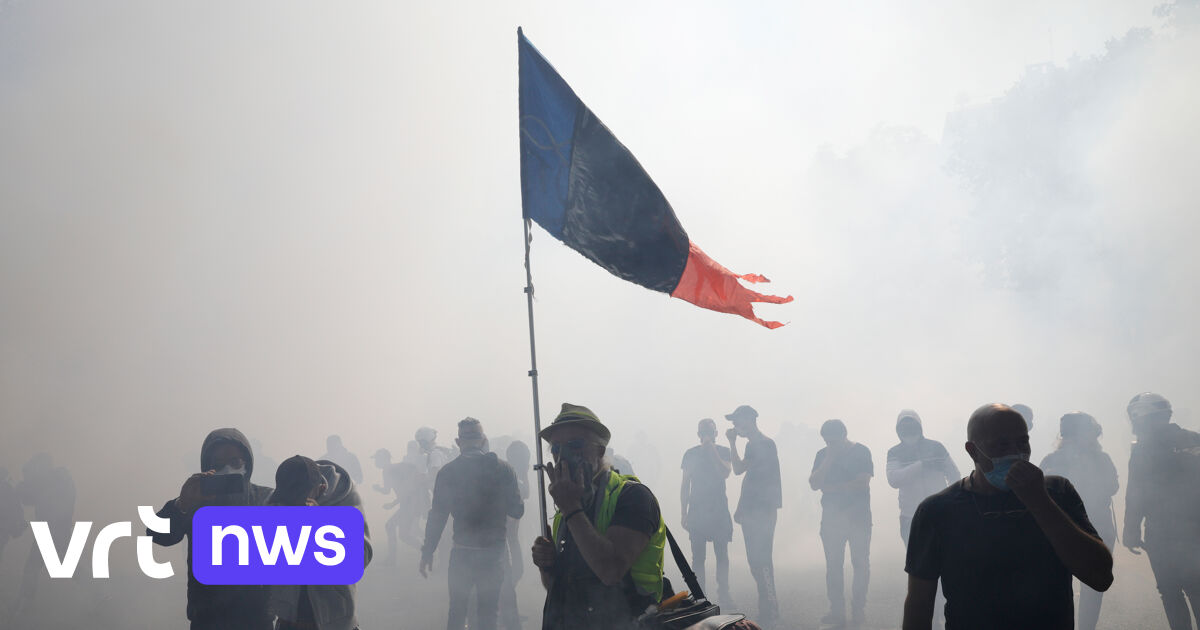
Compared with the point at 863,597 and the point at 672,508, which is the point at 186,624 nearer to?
Result: the point at 863,597

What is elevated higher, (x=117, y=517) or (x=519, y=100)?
(x=519, y=100)

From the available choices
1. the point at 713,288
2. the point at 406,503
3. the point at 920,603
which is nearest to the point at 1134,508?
the point at 713,288

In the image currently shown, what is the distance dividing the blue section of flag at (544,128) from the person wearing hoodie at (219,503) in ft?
7.15

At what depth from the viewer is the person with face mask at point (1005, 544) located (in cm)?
241

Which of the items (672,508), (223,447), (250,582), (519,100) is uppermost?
(519,100)

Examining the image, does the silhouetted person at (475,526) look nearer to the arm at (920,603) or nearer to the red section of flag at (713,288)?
the red section of flag at (713,288)

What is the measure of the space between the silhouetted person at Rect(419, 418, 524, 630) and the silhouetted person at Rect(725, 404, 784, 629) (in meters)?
3.26

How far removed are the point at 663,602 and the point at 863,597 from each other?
651 cm

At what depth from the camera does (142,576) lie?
1291 centimetres

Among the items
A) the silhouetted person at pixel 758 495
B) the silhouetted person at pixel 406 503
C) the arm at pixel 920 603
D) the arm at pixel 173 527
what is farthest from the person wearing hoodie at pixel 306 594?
the silhouetted person at pixel 406 503

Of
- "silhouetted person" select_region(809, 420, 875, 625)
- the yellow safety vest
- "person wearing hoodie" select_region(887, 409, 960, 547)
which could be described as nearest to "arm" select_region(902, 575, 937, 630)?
the yellow safety vest

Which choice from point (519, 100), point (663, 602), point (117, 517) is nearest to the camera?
point (663, 602)

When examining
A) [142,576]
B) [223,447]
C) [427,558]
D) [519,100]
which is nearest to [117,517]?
[142,576]

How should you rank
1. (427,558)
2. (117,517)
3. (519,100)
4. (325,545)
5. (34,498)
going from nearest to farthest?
(519,100), (325,545), (427,558), (34,498), (117,517)
